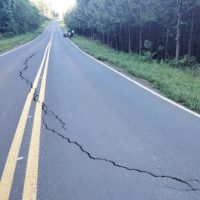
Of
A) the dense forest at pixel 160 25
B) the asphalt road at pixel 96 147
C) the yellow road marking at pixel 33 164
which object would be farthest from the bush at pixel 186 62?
the yellow road marking at pixel 33 164

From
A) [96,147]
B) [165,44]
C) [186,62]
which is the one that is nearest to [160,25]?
[165,44]

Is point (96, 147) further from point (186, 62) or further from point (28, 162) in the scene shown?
point (186, 62)

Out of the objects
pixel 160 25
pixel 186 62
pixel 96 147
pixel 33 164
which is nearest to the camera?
pixel 33 164

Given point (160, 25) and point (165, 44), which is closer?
point (165, 44)

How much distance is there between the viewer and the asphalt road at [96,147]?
12.8 feet

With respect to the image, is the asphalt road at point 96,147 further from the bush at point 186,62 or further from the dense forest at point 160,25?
the dense forest at point 160,25

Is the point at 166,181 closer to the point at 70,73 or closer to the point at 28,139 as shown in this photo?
the point at 28,139

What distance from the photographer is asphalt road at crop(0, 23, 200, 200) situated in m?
3.91

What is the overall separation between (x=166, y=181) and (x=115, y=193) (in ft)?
2.41

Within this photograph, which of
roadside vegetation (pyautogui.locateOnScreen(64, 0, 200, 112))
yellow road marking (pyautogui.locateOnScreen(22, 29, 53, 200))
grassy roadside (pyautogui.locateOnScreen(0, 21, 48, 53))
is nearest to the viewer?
yellow road marking (pyautogui.locateOnScreen(22, 29, 53, 200))

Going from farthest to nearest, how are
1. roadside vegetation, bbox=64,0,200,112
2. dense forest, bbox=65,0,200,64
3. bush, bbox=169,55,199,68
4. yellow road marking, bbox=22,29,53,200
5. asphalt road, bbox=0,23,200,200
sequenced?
dense forest, bbox=65,0,200,64
bush, bbox=169,55,199,68
roadside vegetation, bbox=64,0,200,112
asphalt road, bbox=0,23,200,200
yellow road marking, bbox=22,29,53,200

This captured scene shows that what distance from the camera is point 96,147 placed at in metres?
5.27

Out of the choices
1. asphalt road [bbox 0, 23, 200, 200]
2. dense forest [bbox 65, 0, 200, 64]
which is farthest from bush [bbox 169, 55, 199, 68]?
asphalt road [bbox 0, 23, 200, 200]

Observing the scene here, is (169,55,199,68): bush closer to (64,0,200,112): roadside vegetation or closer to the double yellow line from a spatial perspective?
(64,0,200,112): roadside vegetation
